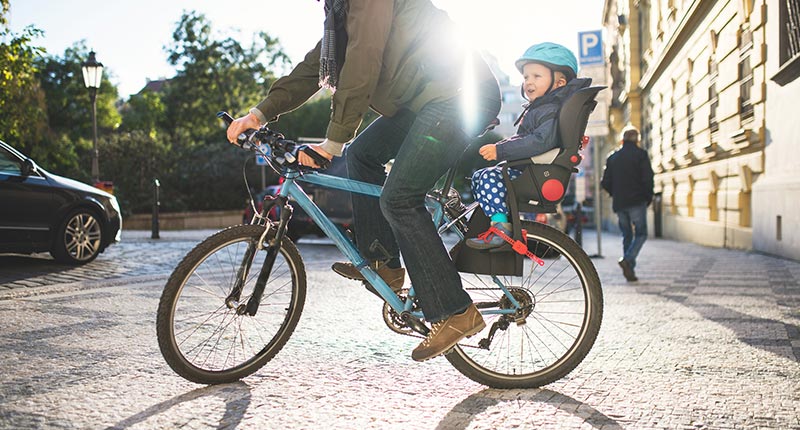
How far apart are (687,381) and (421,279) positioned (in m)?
1.35

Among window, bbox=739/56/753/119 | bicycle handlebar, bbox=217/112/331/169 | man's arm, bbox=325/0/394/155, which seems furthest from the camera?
window, bbox=739/56/753/119

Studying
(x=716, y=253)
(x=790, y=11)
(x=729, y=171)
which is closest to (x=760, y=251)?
(x=716, y=253)

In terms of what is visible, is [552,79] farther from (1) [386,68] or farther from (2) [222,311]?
(2) [222,311]

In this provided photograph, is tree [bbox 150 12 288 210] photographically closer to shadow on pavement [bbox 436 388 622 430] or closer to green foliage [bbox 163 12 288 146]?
green foliage [bbox 163 12 288 146]

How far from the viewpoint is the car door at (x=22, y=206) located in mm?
8008

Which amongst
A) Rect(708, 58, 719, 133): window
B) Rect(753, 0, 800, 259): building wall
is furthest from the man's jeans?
Rect(708, 58, 719, 133): window

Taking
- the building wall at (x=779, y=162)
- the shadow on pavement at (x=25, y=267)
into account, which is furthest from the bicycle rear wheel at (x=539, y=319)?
the building wall at (x=779, y=162)

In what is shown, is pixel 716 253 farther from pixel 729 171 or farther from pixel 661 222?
pixel 661 222

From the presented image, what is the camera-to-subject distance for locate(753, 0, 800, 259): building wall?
1104 cm

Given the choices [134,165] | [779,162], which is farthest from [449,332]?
[134,165]

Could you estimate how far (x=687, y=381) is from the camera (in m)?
3.58

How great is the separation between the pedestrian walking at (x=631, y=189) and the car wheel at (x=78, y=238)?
6134 millimetres

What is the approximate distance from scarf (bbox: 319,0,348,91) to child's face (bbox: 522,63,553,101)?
947 millimetres

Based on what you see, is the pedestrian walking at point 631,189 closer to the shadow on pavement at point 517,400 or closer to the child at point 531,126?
the child at point 531,126
